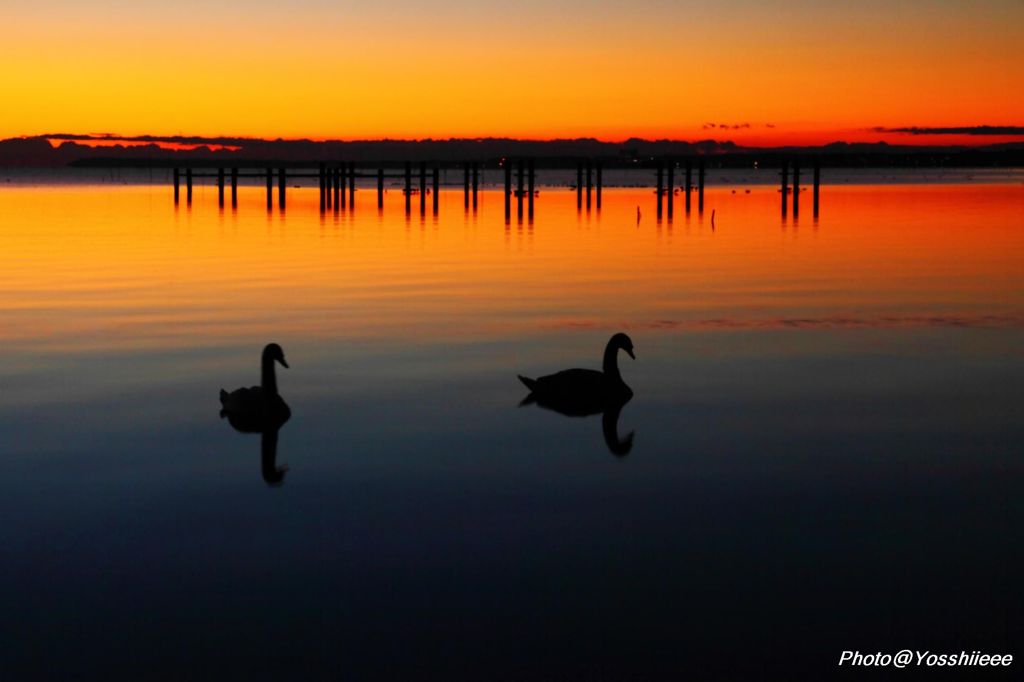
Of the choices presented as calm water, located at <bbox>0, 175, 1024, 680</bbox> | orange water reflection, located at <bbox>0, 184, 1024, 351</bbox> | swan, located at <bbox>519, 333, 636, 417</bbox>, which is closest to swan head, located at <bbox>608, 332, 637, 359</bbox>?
swan, located at <bbox>519, 333, 636, 417</bbox>

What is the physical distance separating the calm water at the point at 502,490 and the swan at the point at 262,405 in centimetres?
23

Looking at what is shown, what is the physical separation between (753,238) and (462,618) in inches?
1553

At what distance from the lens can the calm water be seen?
26.6 ft

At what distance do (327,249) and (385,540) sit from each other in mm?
31755

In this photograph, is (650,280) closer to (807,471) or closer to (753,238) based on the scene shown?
(753,238)

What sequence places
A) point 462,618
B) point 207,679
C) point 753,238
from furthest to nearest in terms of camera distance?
point 753,238 → point 462,618 → point 207,679

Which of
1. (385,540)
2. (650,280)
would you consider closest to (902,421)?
(385,540)

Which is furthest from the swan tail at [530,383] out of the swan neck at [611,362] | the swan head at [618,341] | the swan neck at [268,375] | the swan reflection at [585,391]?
the swan neck at [268,375]

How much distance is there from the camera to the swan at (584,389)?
15492 millimetres

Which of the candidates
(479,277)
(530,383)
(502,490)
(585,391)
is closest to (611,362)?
(585,391)

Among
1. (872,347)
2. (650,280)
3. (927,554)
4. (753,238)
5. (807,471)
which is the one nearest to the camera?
(927,554)

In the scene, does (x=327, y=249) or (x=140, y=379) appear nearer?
(x=140, y=379)

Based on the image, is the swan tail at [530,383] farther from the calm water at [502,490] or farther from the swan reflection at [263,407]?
the swan reflection at [263,407]

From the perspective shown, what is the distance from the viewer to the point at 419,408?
1530 centimetres
